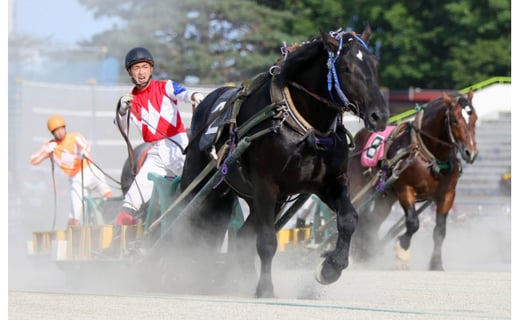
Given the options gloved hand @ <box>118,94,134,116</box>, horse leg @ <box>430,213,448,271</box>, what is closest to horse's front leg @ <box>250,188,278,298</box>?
gloved hand @ <box>118,94,134,116</box>

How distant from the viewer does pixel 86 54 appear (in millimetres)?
30312

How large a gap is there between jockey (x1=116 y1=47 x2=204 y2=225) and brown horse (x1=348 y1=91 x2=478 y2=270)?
443 centimetres

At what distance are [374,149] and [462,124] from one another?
1649 millimetres

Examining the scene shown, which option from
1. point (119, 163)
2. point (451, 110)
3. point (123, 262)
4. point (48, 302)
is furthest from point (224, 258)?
point (119, 163)

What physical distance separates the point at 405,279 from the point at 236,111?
3527 mm

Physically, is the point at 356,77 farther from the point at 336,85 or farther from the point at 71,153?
Result: the point at 71,153

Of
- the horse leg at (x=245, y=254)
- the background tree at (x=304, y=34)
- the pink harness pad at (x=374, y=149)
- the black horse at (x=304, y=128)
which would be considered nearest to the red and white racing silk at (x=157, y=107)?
the black horse at (x=304, y=128)

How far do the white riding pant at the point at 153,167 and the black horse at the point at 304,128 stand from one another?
1.41m

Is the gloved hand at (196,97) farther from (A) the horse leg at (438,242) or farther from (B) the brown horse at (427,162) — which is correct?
(A) the horse leg at (438,242)

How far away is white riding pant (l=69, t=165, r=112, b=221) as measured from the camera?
18.0m

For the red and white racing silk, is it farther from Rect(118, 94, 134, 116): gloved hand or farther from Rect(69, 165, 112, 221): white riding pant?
Rect(69, 165, 112, 221): white riding pant

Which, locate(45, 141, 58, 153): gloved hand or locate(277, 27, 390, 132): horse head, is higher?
locate(277, 27, 390, 132): horse head

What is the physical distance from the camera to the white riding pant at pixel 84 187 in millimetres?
18047
